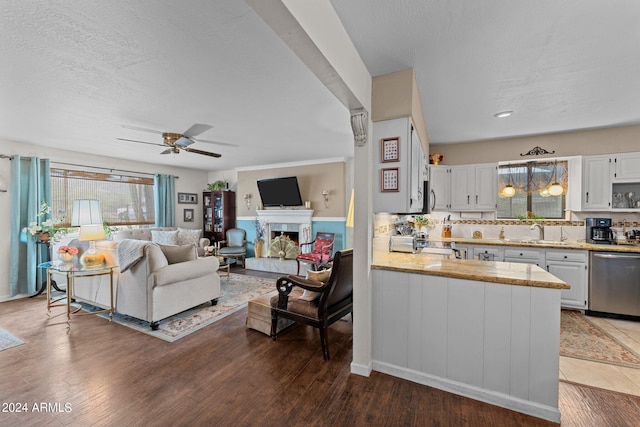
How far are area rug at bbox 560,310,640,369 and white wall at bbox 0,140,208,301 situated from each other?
24.9 feet

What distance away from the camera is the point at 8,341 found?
2.88m

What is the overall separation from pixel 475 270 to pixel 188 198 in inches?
279

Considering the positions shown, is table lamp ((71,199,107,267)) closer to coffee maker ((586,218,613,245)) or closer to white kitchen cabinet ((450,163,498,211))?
white kitchen cabinet ((450,163,498,211))

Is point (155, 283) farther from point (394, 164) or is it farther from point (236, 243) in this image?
point (236, 243)

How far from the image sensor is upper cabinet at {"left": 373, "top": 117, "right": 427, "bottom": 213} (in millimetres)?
2273

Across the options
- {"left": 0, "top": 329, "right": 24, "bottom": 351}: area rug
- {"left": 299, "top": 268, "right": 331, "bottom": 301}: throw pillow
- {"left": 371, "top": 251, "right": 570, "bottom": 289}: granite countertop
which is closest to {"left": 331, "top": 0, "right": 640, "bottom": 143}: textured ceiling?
{"left": 371, "top": 251, "right": 570, "bottom": 289}: granite countertop

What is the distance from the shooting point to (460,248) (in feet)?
14.1

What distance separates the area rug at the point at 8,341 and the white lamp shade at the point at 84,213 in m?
1.40

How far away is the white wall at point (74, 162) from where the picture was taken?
14.1ft

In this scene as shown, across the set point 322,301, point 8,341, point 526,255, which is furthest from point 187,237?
point 526,255

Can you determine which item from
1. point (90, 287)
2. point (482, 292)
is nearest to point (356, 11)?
point (482, 292)

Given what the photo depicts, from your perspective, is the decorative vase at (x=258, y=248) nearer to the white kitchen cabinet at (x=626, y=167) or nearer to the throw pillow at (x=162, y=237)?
the throw pillow at (x=162, y=237)

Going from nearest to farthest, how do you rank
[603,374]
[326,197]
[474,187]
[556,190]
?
[603,374] → [556,190] → [474,187] → [326,197]

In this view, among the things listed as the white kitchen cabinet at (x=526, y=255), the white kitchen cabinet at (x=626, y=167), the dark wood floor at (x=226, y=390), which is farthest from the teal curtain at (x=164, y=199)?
the white kitchen cabinet at (x=626, y=167)
